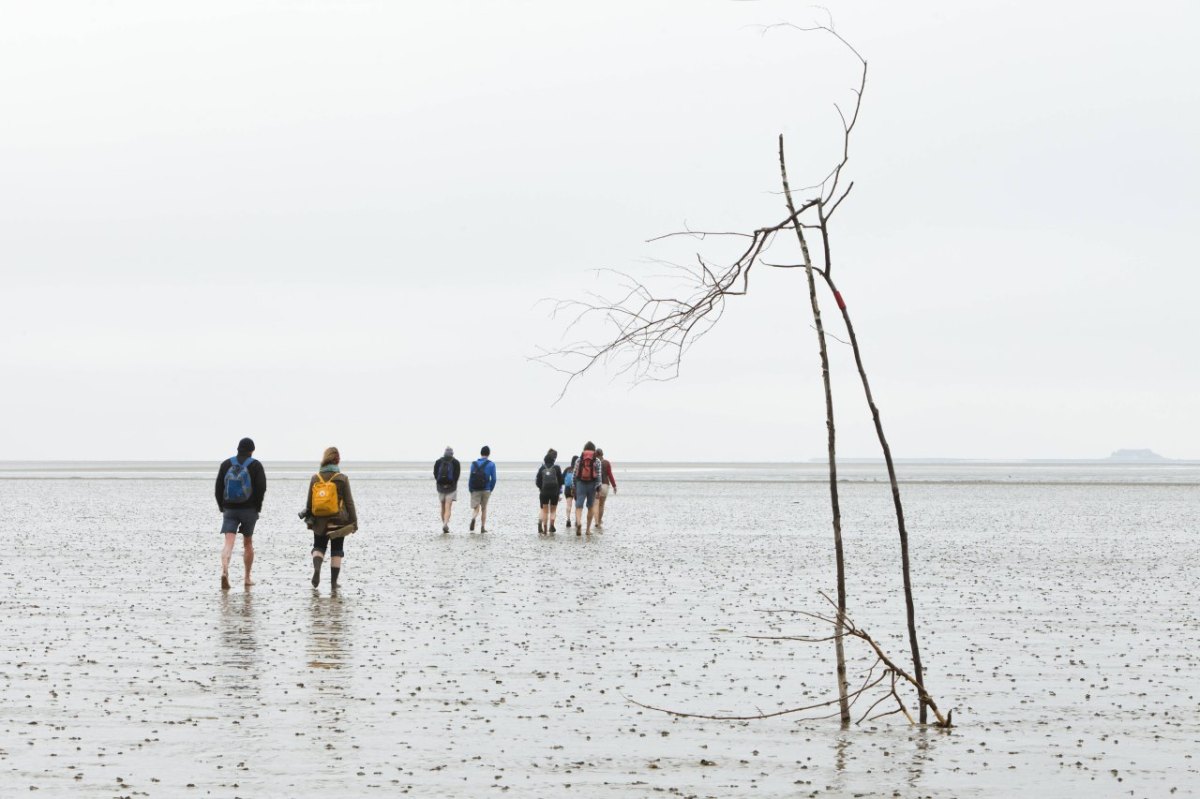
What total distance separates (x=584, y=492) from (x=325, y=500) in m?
14.8

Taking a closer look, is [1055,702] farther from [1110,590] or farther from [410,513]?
[410,513]

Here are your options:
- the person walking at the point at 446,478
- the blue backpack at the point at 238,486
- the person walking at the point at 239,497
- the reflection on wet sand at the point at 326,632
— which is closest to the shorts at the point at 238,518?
the person walking at the point at 239,497

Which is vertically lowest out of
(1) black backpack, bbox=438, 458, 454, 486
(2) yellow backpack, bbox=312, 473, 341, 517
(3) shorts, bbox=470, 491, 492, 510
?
(3) shorts, bbox=470, 491, 492, 510

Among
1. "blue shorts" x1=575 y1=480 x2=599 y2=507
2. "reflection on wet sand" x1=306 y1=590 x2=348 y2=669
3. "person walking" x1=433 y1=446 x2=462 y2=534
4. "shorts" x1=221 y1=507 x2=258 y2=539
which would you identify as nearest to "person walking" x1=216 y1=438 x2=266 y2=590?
"shorts" x1=221 y1=507 x2=258 y2=539

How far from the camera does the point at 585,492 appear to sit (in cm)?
3525

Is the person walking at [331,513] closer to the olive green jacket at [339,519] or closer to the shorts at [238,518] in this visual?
the olive green jacket at [339,519]

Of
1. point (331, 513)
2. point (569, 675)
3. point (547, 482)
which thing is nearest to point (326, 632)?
point (569, 675)

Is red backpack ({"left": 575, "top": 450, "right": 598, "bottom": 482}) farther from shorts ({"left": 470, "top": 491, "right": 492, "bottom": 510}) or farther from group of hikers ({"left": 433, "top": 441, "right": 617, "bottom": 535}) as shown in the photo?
shorts ({"left": 470, "top": 491, "right": 492, "bottom": 510})

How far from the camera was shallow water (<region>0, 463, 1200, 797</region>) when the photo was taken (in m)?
9.75

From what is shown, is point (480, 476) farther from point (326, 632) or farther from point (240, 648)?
point (240, 648)

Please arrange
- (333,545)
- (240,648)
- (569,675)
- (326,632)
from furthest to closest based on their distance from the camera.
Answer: (333,545)
(326,632)
(240,648)
(569,675)

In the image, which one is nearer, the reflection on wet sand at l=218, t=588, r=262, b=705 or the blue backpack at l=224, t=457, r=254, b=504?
the reflection on wet sand at l=218, t=588, r=262, b=705

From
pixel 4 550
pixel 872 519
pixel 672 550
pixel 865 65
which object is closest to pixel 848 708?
pixel 865 65

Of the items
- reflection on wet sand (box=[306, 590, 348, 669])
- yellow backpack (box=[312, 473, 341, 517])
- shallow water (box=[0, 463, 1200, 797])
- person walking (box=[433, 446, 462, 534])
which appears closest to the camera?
shallow water (box=[0, 463, 1200, 797])
